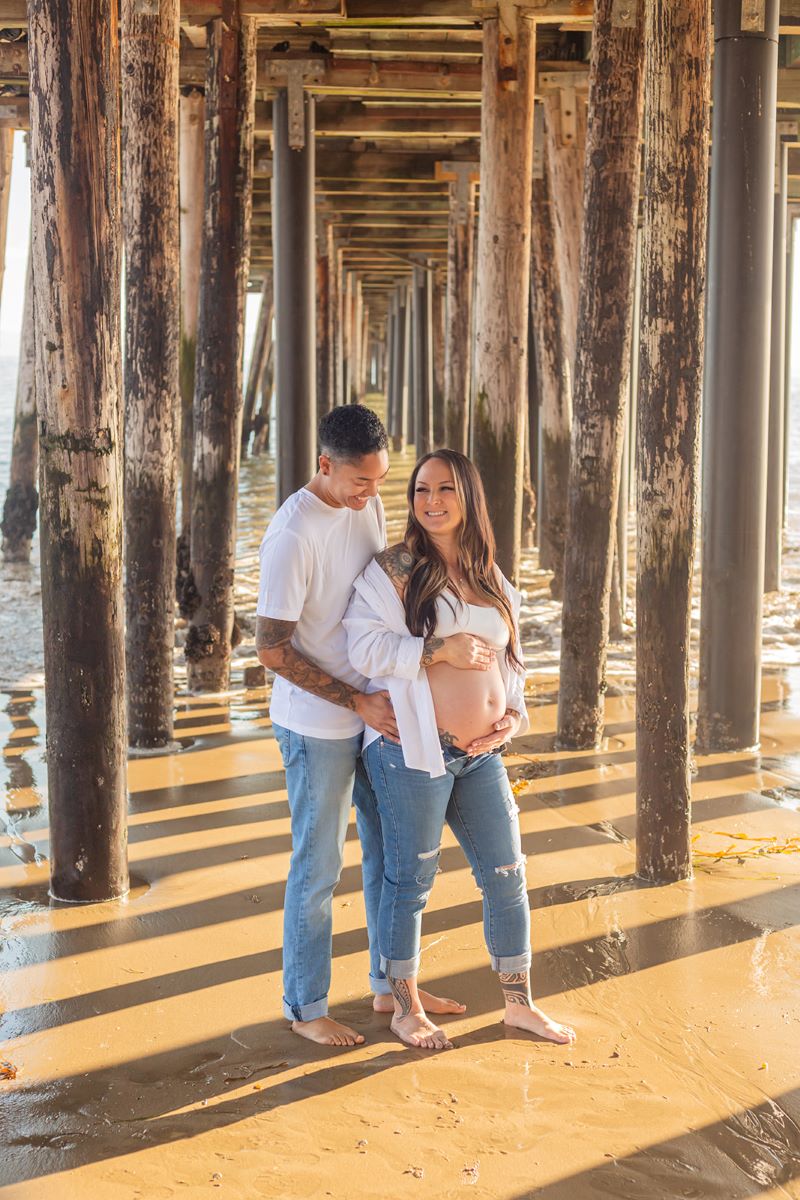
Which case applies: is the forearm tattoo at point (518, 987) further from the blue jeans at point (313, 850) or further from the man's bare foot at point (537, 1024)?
the blue jeans at point (313, 850)

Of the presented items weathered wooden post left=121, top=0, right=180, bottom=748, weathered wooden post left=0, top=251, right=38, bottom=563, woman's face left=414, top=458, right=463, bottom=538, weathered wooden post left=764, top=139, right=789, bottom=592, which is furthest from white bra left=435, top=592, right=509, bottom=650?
weathered wooden post left=0, top=251, right=38, bottom=563

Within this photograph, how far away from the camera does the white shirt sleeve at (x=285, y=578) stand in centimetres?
304

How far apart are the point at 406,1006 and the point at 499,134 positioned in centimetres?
524

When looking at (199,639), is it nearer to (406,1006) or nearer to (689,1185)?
(406,1006)

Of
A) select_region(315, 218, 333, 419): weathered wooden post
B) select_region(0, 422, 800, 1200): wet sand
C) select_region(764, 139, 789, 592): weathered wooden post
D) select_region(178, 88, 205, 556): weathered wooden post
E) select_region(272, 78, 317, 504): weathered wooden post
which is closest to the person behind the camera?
select_region(0, 422, 800, 1200): wet sand

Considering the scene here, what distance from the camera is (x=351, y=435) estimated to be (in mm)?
3062

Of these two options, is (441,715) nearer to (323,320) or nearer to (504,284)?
(504,284)

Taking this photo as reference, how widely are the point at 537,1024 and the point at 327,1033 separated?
0.51m

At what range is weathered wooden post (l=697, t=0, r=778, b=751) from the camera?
5590mm

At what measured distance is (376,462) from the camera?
3.09 metres

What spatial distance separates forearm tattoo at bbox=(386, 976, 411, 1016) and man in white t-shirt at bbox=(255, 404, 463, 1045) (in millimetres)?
130

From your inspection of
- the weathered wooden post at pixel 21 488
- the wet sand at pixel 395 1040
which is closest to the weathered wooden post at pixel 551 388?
the weathered wooden post at pixel 21 488

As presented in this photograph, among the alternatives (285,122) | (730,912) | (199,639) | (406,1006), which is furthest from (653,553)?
(285,122)

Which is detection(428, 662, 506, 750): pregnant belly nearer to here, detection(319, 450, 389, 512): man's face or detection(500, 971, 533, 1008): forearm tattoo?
detection(319, 450, 389, 512): man's face
